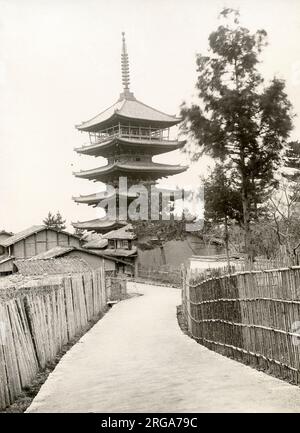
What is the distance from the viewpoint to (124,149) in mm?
43625

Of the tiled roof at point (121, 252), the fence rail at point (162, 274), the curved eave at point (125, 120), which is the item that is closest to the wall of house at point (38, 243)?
the tiled roof at point (121, 252)

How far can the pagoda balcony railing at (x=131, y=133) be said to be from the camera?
42.9m

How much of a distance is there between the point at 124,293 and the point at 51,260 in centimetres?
439

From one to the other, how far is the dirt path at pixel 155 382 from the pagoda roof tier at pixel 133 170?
29073 millimetres

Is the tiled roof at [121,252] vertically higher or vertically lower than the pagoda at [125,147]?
lower

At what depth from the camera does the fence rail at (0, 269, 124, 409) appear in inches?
291

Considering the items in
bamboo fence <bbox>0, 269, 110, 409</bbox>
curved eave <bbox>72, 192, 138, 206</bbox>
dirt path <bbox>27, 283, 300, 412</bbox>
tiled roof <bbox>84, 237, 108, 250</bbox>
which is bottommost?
dirt path <bbox>27, 283, 300, 412</bbox>

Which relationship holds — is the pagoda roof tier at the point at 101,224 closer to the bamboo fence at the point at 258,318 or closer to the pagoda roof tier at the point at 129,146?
the pagoda roof tier at the point at 129,146

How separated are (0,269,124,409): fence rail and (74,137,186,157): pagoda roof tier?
1065 inches

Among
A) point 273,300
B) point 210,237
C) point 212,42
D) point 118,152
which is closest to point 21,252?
point 118,152

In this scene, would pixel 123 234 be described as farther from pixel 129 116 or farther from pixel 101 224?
pixel 129 116

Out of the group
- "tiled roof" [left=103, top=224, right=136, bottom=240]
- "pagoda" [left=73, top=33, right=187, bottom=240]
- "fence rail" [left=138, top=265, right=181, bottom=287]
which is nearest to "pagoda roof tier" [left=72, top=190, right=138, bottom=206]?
"pagoda" [left=73, top=33, right=187, bottom=240]

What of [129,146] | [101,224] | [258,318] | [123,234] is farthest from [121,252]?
[258,318]

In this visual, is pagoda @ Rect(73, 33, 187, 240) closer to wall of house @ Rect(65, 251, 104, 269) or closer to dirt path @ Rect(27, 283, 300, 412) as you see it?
wall of house @ Rect(65, 251, 104, 269)
